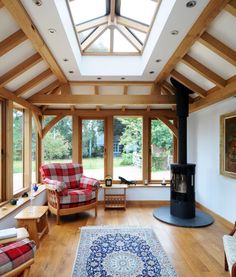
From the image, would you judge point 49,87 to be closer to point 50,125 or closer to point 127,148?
point 50,125

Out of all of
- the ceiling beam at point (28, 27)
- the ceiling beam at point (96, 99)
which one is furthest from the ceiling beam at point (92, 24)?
the ceiling beam at point (96, 99)

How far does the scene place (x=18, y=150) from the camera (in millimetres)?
4316

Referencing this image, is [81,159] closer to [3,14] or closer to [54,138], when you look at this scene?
[54,138]

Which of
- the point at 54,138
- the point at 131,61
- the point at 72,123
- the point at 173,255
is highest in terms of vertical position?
the point at 131,61

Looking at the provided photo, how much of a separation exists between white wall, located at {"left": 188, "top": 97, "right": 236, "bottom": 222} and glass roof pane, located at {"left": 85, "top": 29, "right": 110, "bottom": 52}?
7.71 feet

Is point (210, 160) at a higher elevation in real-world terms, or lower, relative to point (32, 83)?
lower

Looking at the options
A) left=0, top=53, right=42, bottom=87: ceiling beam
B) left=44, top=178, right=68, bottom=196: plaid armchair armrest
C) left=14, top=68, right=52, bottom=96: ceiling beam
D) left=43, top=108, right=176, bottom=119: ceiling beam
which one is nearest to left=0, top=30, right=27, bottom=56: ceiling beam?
left=0, top=53, right=42, bottom=87: ceiling beam

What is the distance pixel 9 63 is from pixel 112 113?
2.91 meters

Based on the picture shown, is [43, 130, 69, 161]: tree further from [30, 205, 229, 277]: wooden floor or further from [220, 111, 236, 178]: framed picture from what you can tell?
[220, 111, 236, 178]: framed picture

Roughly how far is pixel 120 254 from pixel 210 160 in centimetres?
278

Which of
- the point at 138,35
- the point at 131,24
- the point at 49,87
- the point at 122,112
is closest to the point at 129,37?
the point at 138,35

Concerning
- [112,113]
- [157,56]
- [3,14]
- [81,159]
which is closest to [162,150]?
[112,113]

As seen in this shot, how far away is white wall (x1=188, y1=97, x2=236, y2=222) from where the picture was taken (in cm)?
389

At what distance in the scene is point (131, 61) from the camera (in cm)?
383
